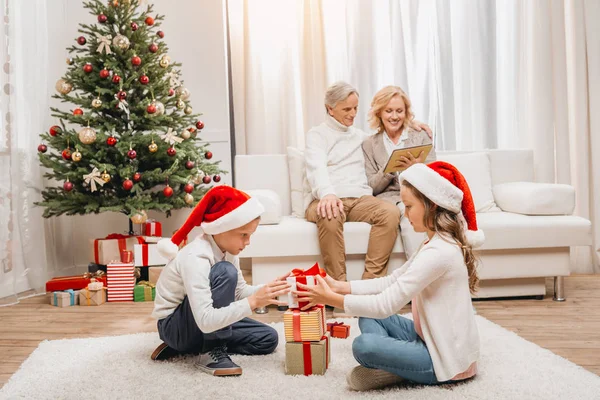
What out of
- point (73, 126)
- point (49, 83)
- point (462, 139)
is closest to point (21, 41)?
point (49, 83)

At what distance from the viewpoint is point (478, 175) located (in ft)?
12.4

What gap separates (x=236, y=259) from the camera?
2357mm

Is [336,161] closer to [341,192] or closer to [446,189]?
[341,192]

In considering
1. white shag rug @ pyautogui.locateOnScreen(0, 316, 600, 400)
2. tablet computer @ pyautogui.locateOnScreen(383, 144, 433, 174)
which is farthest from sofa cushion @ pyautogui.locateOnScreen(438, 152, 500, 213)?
white shag rug @ pyautogui.locateOnScreen(0, 316, 600, 400)

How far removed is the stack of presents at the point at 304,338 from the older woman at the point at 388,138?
141cm

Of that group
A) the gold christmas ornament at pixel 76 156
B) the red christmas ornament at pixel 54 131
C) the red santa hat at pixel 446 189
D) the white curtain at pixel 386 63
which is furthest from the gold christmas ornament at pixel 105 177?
the red santa hat at pixel 446 189

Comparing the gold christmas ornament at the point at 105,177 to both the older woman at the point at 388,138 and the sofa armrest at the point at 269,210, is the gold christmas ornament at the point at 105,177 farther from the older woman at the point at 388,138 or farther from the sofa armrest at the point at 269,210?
the older woman at the point at 388,138

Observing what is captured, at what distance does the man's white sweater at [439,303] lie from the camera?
1.87m

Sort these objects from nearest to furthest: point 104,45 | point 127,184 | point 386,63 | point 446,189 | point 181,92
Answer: point 446,189 → point 127,184 → point 104,45 → point 181,92 → point 386,63

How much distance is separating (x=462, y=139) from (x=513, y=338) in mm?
2157

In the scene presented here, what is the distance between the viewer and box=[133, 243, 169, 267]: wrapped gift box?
3.70 m

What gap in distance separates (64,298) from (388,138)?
1957 millimetres

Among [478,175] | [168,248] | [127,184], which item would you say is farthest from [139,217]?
[478,175]

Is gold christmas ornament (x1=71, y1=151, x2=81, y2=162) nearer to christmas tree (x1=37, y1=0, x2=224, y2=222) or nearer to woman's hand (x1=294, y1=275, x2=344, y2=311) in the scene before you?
christmas tree (x1=37, y1=0, x2=224, y2=222)
